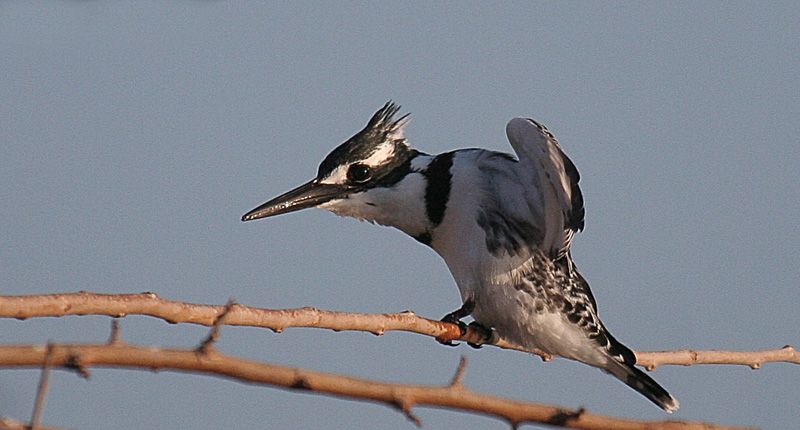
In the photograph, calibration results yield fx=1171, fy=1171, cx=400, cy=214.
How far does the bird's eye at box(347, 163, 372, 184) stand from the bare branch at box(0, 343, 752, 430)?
2984 millimetres

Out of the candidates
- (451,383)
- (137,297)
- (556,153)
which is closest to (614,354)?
(556,153)

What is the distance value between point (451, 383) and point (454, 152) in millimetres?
3126

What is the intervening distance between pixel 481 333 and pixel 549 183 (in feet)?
2.29

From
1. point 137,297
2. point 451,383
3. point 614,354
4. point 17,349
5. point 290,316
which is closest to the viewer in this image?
point 17,349

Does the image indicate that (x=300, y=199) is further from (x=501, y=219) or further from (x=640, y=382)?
(x=640, y=382)

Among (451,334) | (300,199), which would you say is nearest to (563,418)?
(451,334)

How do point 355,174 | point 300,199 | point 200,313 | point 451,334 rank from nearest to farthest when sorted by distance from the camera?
1. point 200,313
2. point 451,334
3. point 300,199
4. point 355,174

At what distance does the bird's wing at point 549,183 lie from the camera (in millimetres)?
4281

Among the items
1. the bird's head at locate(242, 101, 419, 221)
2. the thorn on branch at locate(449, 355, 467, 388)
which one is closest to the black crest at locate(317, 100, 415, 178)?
the bird's head at locate(242, 101, 419, 221)

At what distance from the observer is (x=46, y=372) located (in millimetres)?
1559

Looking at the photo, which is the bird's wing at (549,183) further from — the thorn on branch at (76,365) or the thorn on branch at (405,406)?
the thorn on branch at (76,365)

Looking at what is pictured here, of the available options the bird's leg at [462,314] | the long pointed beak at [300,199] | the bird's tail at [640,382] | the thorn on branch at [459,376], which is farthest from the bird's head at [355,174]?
the thorn on branch at [459,376]

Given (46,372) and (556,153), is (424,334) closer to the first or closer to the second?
(556,153)

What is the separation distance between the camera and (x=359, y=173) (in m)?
4.96
